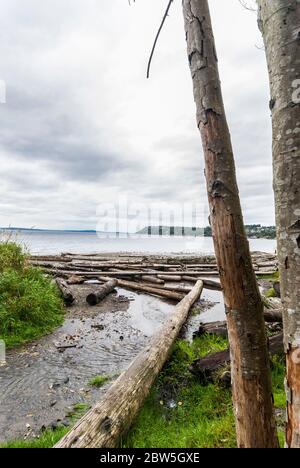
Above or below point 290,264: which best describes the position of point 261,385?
below

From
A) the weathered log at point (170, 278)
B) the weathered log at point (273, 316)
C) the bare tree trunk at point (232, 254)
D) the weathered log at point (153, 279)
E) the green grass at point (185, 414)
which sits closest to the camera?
the bare tree trunk at point (232, 254)

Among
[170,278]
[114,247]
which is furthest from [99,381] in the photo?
[114,247]

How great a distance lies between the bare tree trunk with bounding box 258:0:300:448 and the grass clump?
675 centimetres

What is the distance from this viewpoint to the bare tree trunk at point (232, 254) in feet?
7.69

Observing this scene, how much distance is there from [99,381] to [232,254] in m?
4.17

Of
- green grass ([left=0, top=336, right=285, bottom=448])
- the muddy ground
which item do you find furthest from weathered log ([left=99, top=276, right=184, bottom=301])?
green grass ([left=0, top=336, right=285, bottom=448])

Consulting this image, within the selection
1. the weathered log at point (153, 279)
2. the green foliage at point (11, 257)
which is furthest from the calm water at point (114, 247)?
the weathered log at point (153, 279)

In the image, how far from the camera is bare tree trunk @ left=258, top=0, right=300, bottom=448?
172cm

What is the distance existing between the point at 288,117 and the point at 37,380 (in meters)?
5.71

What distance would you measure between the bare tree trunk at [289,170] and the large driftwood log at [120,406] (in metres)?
1.98

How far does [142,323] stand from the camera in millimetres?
9336

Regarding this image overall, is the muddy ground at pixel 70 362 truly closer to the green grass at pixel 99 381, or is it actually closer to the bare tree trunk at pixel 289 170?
the green grass at pixel 99 381
